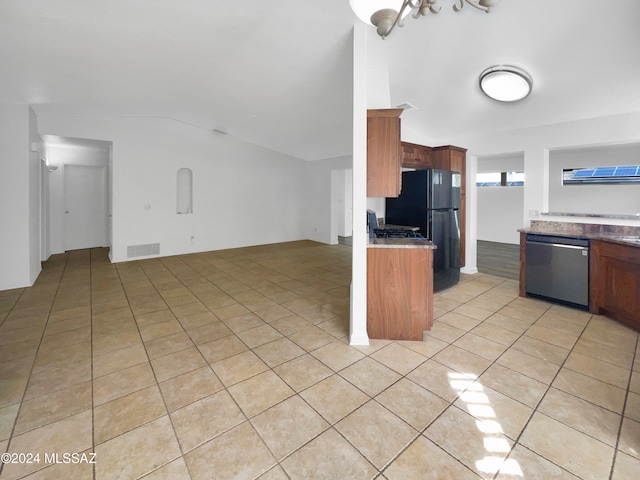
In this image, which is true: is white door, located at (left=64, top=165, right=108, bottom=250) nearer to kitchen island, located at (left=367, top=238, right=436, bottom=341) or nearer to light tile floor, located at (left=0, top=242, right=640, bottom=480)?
light tile floor, located at (left=0, top=242, right=640, bottom=480)

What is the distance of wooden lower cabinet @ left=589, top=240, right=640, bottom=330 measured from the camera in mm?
2742

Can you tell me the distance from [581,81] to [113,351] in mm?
4985

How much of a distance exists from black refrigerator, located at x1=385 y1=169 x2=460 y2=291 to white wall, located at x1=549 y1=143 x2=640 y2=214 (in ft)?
9.16

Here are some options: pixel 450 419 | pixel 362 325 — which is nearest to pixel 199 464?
pixel 450 419

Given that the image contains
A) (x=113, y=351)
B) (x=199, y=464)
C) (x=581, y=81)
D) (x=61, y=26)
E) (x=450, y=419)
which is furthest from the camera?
(x=581, y=81)

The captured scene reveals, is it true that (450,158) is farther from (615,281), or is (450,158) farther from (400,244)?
(400,244)

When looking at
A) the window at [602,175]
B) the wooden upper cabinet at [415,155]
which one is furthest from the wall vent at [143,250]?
the window at [602,175]

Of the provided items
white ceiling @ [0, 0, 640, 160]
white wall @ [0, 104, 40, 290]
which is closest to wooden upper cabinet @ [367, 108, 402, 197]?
white ceiling @ [0, 0, 640, 160]

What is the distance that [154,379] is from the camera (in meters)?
2.06

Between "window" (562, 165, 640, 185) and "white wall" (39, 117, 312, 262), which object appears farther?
"white wall" (39, 117, 312, 262)

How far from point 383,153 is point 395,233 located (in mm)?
1227

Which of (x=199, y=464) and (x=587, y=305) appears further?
(x=587, y=305)

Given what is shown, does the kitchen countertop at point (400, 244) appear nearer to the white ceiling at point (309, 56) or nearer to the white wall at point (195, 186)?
the white ceiling at point (309, 56)

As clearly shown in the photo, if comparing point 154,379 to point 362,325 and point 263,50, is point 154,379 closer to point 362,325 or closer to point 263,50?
point 362,325
